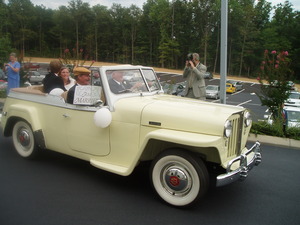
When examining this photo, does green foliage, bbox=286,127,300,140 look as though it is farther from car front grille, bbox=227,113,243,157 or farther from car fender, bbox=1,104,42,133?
car fender, bbox=1,104,42,133

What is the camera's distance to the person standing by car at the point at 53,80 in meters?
4.90

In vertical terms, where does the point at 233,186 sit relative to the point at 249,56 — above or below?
below

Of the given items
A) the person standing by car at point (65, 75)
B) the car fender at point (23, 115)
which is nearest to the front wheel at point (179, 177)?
the car fender at point (23, 115)

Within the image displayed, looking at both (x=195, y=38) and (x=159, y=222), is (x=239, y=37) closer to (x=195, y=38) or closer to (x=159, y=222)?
(x=195, y=38)

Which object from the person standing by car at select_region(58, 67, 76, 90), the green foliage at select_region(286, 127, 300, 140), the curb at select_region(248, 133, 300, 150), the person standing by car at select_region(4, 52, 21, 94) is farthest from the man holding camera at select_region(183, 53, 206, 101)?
the person standing by car at select_region(4, 52, 21, 94)

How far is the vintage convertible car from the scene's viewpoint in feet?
10.2

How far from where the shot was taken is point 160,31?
5947cm

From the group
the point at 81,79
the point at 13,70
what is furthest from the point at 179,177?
the point at 13,70

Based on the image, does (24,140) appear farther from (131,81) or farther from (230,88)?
(230,88)

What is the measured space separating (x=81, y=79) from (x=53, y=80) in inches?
37.2

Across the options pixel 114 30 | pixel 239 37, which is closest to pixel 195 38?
pixel 239 37

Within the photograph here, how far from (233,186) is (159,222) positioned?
1.49 m

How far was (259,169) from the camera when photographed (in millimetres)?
4660

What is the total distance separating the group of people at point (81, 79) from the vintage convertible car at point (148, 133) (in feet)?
0.36
